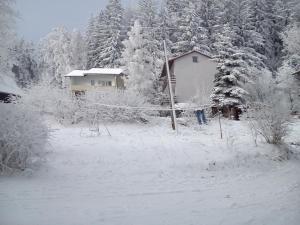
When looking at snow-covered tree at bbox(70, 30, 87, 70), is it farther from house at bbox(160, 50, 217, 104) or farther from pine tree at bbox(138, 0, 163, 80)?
house at bbox(160, 50, 217, 104)

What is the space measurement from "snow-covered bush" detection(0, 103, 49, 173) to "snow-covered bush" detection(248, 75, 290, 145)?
10.1m

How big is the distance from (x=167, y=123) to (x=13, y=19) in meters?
14.8

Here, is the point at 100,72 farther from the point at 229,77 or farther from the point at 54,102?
the point at 229,77

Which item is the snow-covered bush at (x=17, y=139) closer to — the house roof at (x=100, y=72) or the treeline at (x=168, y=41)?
the treeline at (x=168, y=41)

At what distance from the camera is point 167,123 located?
24359 millimetres

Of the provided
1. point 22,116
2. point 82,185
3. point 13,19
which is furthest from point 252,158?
point 13,19

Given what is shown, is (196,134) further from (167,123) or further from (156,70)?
(156,70)

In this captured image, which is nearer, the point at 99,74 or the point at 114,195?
the point at 114,195

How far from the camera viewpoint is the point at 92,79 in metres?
44.4

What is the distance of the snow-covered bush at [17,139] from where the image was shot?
992cm

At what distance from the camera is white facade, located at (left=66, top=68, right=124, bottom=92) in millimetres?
42559

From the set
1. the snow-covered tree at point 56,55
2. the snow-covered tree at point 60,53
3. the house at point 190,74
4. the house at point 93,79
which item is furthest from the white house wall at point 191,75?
the snow-covered tree at point 56,55

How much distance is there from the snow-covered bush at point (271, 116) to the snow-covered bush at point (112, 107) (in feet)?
32.6

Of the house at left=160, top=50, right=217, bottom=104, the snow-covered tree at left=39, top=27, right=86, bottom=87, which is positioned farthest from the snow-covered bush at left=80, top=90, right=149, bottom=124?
the snow-covered tree at left=39, top=27, right=86, bottom=87
